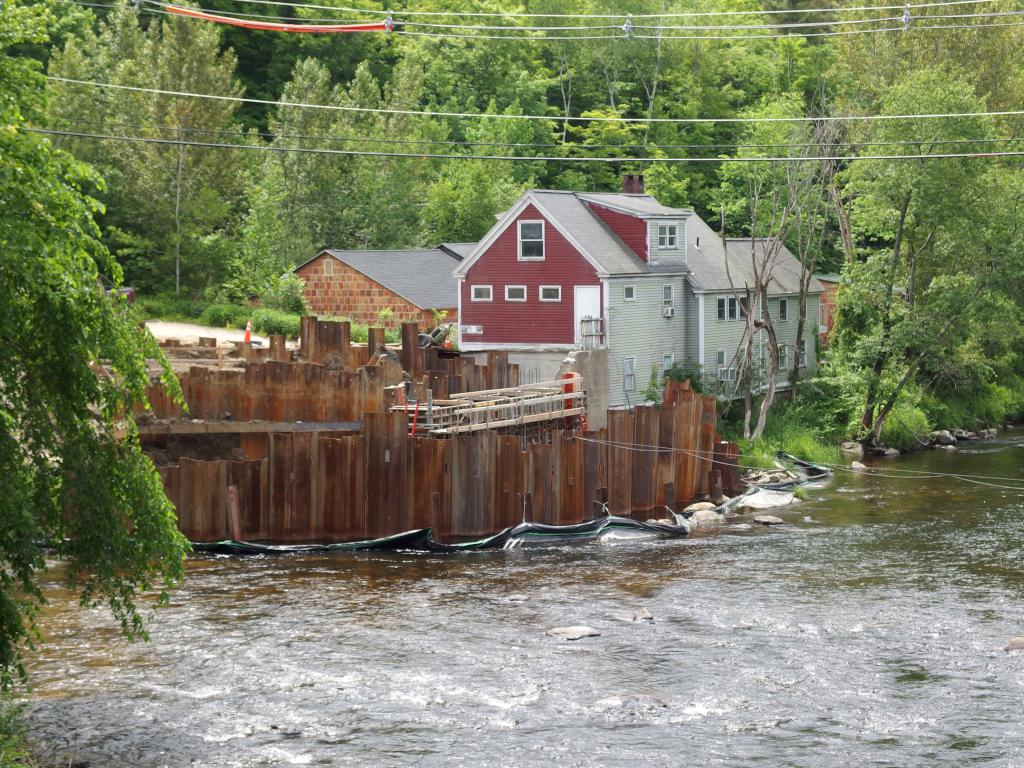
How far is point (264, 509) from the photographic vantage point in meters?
30.0

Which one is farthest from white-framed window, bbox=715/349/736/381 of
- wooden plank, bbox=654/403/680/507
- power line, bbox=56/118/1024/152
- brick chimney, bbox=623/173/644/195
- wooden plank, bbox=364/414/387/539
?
wooden plank, bbox=364/414/387/539

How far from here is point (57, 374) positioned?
1545cm

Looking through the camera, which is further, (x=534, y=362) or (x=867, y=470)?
(x=534, y=362)

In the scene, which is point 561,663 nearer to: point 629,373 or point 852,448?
point 629,373

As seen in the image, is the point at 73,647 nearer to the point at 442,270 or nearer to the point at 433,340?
the point at 433,340

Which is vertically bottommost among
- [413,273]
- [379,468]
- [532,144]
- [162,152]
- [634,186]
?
[379,468]

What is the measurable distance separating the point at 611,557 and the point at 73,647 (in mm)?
12734

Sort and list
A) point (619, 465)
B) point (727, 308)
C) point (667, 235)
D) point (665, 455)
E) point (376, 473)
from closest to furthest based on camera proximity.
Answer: point (376, 473) < point (619, 465) < point (665, 455) < point (667, 235) < point (727, 308)

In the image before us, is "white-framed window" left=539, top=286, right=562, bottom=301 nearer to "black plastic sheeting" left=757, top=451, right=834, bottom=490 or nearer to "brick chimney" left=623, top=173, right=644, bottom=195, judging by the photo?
"black plastic sheeting" left=757, top=451, right=834, bottom=490

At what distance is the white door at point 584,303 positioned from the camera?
46.2 meters

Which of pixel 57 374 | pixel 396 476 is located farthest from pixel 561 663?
pixel 396 476

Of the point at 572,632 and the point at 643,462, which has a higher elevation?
the point at 643,462

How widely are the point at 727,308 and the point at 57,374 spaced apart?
39.0 metres

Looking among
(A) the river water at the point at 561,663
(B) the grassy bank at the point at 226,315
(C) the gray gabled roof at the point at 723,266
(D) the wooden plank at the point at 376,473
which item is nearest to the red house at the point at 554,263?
(C) the gray gabled roof at the point at 723,266
